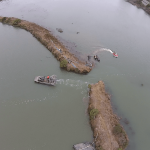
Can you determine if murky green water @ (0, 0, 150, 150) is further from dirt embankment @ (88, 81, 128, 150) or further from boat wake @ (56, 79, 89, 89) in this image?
dirt embankment @ (88, 81, 128, 150)

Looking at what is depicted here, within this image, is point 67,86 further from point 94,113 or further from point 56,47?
point 56,47

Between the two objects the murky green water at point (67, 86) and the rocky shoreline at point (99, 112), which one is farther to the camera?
the murky green water at point (67, 86)

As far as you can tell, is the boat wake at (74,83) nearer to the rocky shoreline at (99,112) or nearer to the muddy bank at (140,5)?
the rocky shoreline at (99,112)

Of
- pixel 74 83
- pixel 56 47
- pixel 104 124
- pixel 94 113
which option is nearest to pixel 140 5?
pixel 56 47

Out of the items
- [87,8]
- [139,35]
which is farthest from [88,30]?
[87,8]

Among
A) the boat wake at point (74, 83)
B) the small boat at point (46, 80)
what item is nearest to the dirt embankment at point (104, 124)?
the boat wake at point (74, 83)

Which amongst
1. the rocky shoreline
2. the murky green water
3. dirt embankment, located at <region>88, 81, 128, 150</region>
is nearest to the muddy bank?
the murky green water
